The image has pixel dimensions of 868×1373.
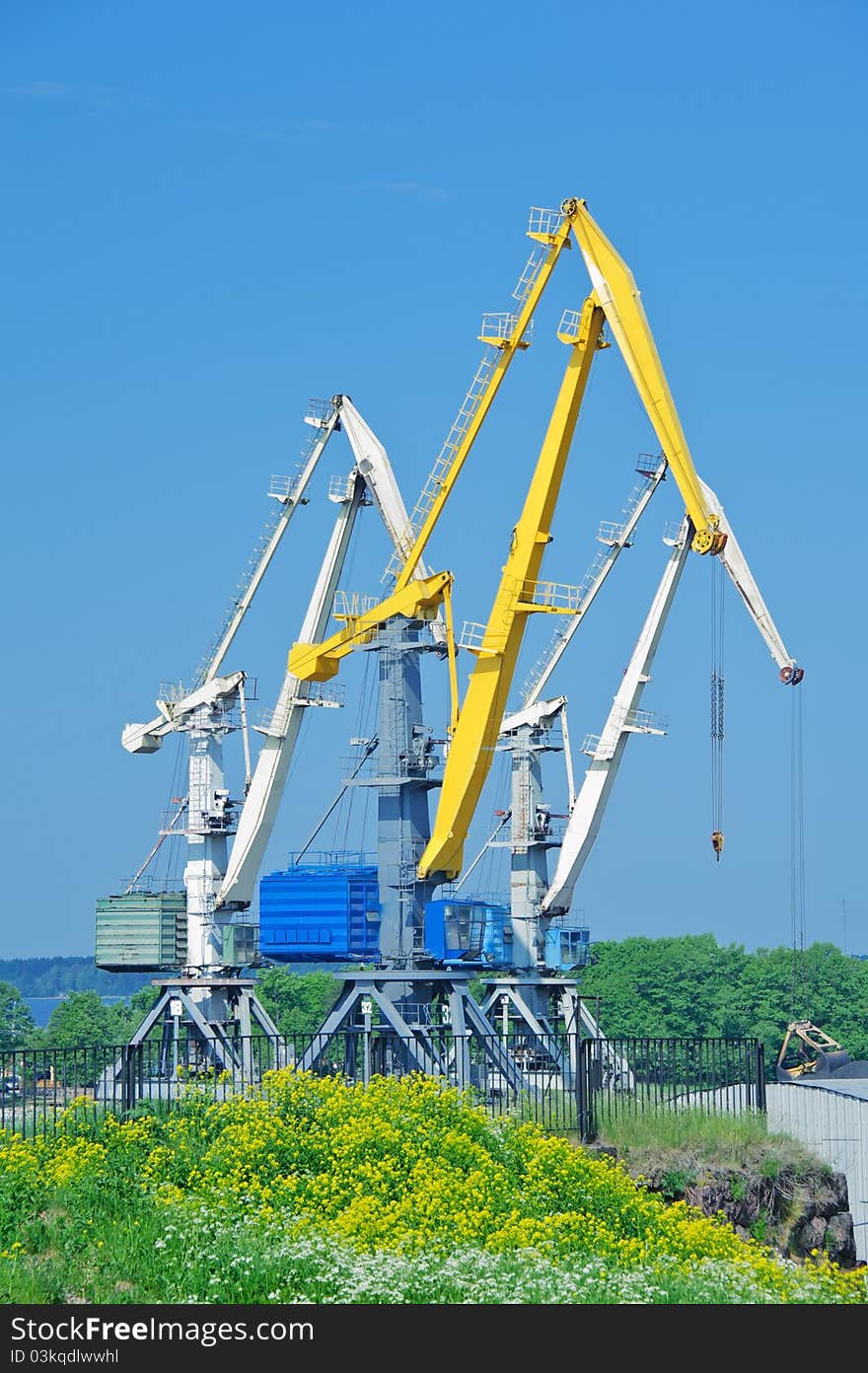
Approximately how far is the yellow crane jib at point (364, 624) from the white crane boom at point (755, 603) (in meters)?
8.89

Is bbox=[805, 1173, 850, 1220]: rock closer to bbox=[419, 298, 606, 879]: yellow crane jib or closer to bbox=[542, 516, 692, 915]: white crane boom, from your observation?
bbox=[419, 298, 606, 879]: yellow crane jib

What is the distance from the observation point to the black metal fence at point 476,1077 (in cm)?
2939

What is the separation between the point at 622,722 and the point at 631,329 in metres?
15.8

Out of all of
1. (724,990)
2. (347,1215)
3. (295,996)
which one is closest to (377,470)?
(347,1215)

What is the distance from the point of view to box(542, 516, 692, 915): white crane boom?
55.2 meters

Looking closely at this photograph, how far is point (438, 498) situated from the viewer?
43.7 m

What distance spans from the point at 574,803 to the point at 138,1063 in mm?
26412

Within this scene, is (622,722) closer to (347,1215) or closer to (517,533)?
(517,533)

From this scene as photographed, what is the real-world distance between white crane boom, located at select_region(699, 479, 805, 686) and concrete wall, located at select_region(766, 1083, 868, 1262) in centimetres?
1461

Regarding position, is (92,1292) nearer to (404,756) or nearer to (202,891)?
(404,756)

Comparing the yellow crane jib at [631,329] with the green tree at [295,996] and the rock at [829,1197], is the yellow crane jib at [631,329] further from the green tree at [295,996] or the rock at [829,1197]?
the green tree at [295,996]

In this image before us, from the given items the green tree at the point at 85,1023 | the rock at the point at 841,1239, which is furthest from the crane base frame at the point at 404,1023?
the green tree at the point at 85,1023

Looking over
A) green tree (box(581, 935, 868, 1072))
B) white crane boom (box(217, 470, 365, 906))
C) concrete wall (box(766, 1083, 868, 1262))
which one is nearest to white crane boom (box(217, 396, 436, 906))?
white crane boom (box(217, 470, 365, 906))
